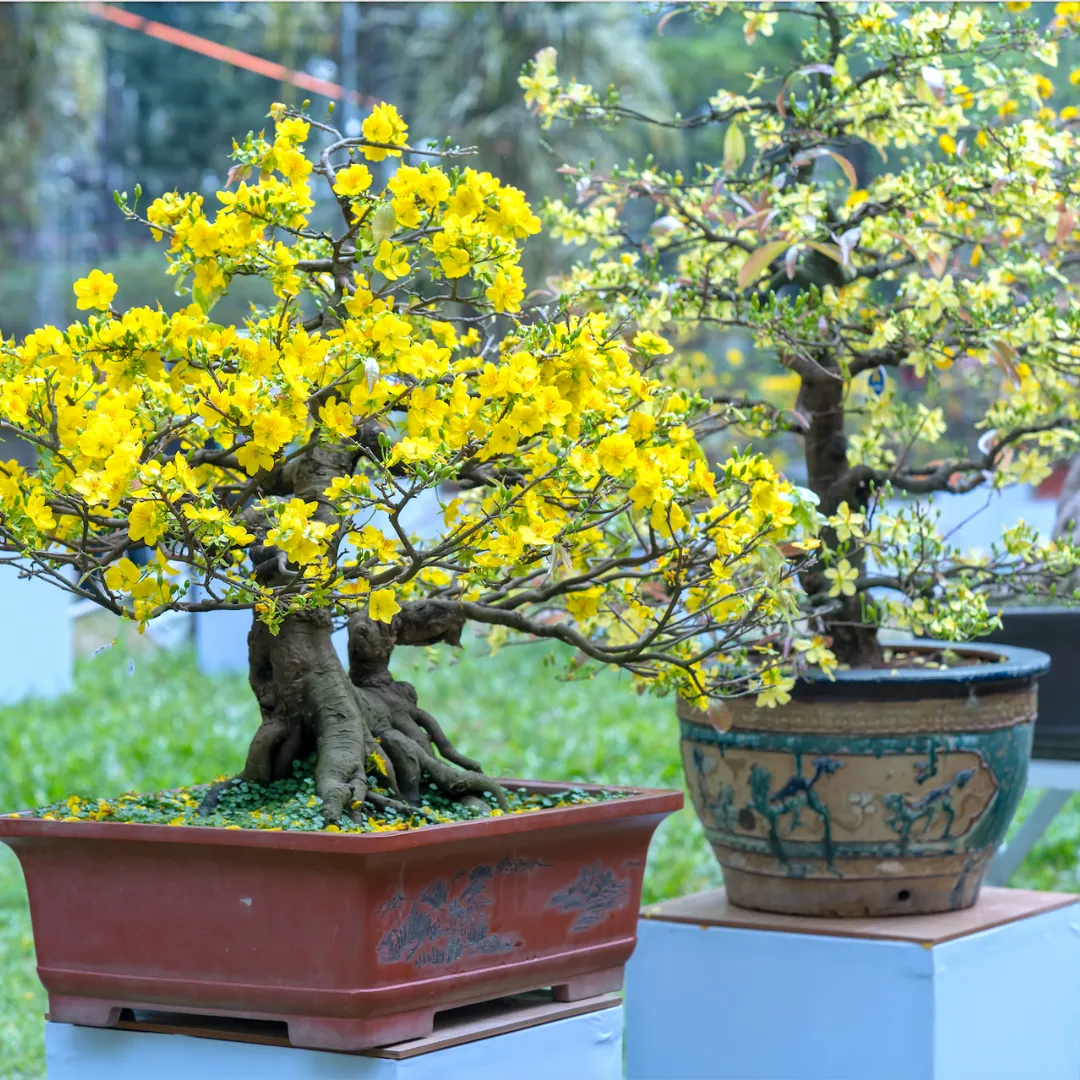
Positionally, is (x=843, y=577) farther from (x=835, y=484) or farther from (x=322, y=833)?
(x=322, y=833)

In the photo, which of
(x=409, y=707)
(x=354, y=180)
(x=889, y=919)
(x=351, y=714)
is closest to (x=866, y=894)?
(x=889, y=919)

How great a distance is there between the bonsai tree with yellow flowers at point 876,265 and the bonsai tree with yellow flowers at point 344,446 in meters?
0.39

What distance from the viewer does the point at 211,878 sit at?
4.35 ft

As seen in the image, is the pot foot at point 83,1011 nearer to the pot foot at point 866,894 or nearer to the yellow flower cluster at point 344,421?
the yellow flower cluster at point 344,421

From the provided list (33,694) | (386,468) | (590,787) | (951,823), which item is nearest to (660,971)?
(951,823)

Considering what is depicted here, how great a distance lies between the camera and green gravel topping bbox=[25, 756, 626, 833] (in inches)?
53.9

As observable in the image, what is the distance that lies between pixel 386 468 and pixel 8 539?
0.35 m

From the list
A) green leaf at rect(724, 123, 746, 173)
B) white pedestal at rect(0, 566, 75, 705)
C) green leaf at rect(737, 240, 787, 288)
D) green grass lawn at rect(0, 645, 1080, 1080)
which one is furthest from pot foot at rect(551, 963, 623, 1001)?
white pedestal at rect(0, 566, 75, 705)

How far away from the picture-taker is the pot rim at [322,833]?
1262 mm

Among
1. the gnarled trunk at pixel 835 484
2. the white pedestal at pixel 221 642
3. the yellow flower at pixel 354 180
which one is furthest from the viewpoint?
the white pedestal at pixel 221 642

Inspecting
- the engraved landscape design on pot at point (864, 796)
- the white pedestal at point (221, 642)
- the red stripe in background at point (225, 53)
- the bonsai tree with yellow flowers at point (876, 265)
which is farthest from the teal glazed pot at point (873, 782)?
the red stripe in background at point (225, 53)

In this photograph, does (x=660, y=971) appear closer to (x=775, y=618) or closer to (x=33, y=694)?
(x=775, y=618)

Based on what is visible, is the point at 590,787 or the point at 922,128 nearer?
the point at 590,787

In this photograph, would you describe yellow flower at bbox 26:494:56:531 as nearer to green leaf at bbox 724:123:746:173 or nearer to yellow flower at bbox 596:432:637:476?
yellow flower at bbox 596:432:637:476
